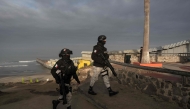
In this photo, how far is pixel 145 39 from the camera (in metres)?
11.1

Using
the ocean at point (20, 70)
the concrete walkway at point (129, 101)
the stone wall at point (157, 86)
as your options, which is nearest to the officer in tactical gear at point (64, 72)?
the concrete walkway at point (129, 101)

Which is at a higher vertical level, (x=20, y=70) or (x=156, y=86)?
(x=156, y=86)

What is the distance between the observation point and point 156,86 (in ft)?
18.3

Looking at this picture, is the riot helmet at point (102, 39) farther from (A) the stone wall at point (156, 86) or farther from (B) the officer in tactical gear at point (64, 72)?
(A) the stone wall at point (156, 86)

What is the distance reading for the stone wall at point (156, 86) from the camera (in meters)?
4.52

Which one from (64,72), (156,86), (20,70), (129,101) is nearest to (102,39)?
(64,72)

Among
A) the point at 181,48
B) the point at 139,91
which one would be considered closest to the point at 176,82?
the point at 139,91

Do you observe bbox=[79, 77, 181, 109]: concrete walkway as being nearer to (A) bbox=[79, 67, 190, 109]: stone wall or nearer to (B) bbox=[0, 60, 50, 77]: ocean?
(A) bbox=[79, 67, 190, 109]: stone wall

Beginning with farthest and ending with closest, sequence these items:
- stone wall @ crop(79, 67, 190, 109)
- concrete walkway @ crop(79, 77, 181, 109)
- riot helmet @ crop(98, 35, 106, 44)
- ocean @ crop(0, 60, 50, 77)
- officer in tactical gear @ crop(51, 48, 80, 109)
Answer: ocean @ crop(0, 60, 50, 77) → riot helmet @ crop(98, 35, 106, 44) → concrete walkway @ crop(79, 77, 181, 109) → stone wall @ crop(79, 67, 190, 109) → officer in tactical gear @ crop(51, 48, 80, 109)

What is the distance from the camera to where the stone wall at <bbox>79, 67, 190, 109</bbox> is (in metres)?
4.52

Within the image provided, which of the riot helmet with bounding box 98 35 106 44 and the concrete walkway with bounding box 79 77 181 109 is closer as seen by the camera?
the concrete walkway with bounding box 79 77 181 109

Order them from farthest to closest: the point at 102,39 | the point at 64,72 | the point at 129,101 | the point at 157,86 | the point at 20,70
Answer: the point at 20,70 → the point at 102,39 → the point at 157,86 → the point at 129,101 → the point at 64,72

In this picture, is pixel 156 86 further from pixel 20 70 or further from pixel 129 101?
pixel 20 70

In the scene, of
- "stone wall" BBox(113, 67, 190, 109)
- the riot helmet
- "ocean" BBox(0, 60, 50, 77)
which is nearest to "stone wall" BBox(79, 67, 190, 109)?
"stone wall" BBox(113, 67, 190, 109)
